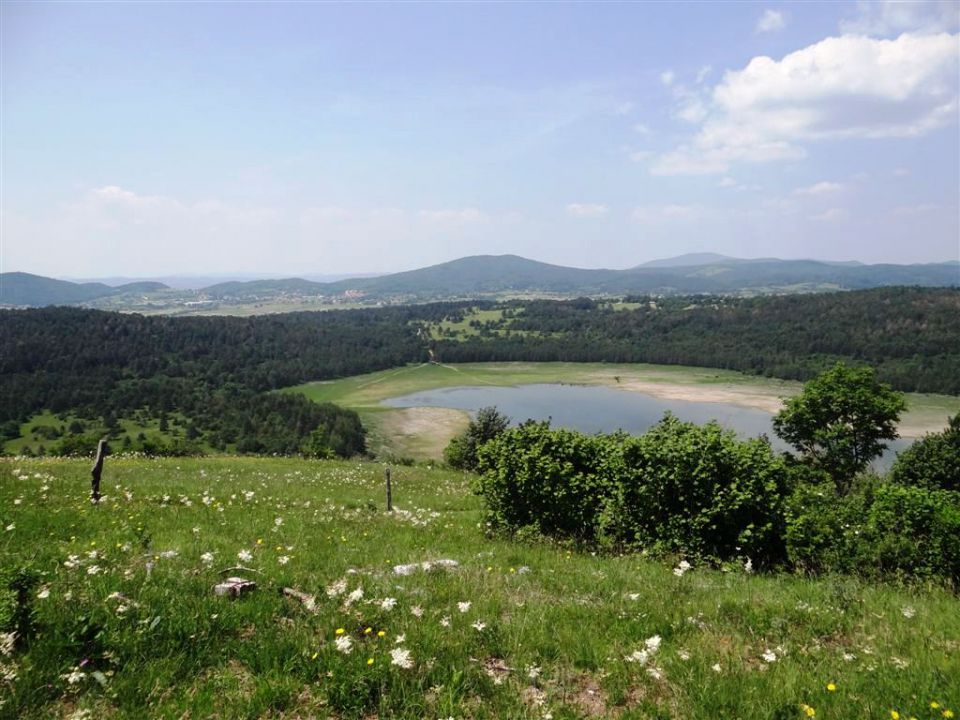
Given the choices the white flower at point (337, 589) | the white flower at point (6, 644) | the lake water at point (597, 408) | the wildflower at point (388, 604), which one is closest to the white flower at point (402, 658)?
the wildflower at point (388, 604)

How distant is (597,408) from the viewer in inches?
6161

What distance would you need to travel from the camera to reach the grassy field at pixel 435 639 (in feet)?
17.9

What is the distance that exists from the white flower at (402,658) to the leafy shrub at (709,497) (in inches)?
352

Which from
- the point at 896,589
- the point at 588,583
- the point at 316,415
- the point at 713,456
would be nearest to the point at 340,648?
the point at 588,583

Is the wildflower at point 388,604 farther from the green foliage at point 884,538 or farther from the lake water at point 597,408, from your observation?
the lake water at point 597,408

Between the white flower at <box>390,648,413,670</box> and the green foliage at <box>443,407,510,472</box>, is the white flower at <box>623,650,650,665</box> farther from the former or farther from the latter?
the green foliage at <box>443,407,510,472</box>

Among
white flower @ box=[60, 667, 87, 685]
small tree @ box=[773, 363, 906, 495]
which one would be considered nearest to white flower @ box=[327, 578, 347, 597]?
white flower @ box=[60, 667, 87, 685]

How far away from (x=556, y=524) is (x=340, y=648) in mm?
10404

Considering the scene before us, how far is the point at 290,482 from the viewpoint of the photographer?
27031 mm

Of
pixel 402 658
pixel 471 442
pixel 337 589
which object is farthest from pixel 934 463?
pixel 402 658

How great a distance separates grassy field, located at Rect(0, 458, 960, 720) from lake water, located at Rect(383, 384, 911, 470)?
108181 millimetres

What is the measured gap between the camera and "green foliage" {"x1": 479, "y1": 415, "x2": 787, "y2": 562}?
1307 centimetres

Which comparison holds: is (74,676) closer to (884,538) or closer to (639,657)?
(639,657)

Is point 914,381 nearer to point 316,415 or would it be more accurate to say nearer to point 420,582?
point 316,415
